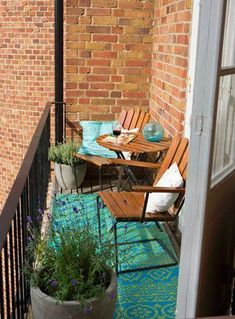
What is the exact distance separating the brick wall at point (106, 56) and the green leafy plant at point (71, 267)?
112 inches

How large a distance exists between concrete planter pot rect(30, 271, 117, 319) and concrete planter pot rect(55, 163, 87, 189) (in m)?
2.57

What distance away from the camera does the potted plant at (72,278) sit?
6.92ft

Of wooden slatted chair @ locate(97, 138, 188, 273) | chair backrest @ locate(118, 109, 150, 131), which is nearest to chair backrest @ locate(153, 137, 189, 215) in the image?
wooden slatted chair @ locate(97, 138, 188, 273)

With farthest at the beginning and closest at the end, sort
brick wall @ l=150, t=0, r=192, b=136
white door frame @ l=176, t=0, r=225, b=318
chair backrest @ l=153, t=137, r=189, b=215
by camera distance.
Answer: brick wall @ l=150, t=0, r=192, b=136, chair backrest @ l=153, t=137, r=189, b=215, white door frame @ l=176, t=0, r=225, b=318

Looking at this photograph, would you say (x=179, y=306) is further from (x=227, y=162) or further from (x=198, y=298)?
(x=227, y=162)

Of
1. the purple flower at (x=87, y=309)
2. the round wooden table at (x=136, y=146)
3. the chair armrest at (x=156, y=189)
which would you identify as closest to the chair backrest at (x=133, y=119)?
the round wooden table at (x=136, y=146)

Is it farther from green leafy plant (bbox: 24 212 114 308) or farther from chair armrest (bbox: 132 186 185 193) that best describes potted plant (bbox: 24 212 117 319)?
chair armrest (bbox: 132 186 185 193)

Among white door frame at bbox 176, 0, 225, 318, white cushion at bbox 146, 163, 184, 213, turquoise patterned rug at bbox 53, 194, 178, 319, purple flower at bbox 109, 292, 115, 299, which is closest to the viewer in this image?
white door frame at bbox 176, 0, 225, 318

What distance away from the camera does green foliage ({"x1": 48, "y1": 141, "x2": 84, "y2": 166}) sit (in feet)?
15.5

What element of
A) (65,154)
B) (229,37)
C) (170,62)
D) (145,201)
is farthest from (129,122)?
(229,37)

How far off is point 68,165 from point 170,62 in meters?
1.53

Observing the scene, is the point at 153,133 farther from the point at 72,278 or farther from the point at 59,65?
the point at 72,278

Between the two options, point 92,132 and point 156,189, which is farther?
point 92,132

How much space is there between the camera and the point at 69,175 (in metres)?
4.74
